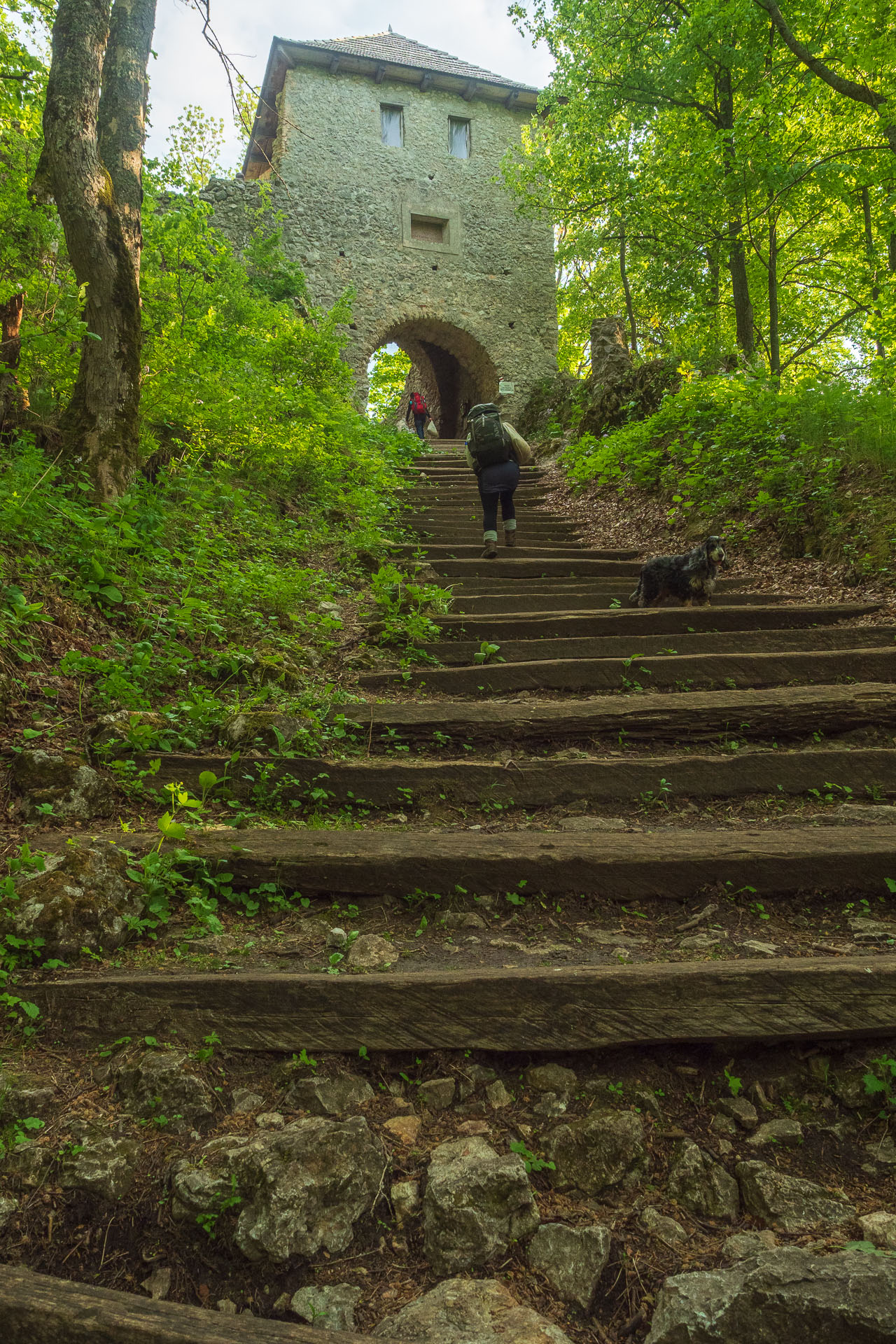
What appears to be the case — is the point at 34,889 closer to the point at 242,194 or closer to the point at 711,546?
the point at 711,546

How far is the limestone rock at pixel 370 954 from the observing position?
213 centimetres

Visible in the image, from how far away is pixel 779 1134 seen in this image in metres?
1.66

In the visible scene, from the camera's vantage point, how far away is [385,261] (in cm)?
1730

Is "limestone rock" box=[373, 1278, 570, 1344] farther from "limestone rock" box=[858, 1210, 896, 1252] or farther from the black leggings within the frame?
the black leggings

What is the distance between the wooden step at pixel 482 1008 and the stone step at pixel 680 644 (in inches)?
101

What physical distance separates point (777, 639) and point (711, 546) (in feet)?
3.53

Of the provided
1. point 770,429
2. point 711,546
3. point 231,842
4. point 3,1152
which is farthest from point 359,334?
point 3,1152

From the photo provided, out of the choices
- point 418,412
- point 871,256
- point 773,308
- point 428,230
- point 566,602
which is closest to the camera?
point 566,602

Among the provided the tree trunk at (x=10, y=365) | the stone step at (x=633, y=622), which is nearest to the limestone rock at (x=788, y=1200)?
the stone step at (x=633, y=622)

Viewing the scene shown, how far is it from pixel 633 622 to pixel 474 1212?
3.89 m

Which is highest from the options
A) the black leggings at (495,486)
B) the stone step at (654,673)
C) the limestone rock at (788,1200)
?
the black leggings at (495,486)

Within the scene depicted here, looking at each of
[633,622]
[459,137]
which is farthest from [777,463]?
[459,137]

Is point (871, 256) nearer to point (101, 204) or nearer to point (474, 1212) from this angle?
point (101, 204)

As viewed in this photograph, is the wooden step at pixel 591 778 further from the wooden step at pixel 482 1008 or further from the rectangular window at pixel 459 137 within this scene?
the rectangular window at pixel 459 137
